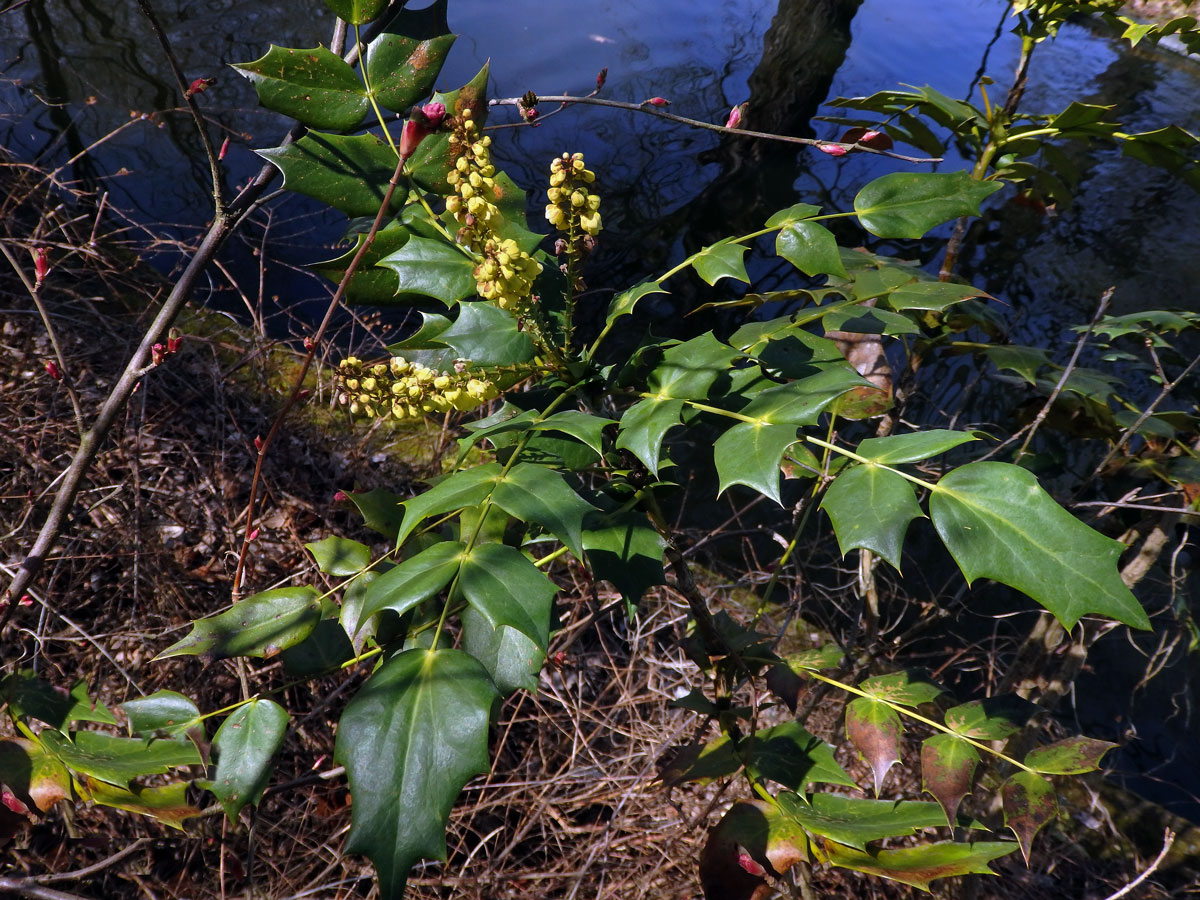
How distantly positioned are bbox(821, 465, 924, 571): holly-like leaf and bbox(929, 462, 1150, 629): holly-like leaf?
6 cm

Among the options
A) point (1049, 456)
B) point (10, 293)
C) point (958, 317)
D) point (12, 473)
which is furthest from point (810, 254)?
point (10, 293)

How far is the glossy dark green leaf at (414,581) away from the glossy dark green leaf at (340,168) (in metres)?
0.42

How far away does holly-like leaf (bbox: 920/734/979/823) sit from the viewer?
98 cm

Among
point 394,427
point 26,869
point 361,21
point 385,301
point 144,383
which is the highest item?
point 361,21

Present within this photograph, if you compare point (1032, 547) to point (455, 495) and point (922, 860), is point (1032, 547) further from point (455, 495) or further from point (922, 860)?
point (455, 495)

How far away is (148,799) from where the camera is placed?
891 mm

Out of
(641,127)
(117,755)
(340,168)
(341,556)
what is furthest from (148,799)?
(641,127)

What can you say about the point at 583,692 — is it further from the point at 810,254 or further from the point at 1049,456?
the point at 810,254

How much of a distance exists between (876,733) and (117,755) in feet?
3.14

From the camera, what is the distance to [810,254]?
958 mm

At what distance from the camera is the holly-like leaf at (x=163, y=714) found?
88cm

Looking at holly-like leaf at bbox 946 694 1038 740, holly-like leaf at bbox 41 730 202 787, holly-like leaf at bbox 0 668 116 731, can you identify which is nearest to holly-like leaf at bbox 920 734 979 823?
holly-like leaf at bbox 946 694 1038 740

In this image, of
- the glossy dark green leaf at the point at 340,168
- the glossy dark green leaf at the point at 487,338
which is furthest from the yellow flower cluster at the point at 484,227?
the glossy dark green leaf at the point at 340,168

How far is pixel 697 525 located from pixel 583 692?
3.25 feet
